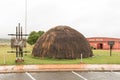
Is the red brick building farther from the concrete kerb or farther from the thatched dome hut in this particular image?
the concrete kerb

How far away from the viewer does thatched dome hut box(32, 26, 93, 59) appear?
29.7 metres

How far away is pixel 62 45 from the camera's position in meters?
29.8

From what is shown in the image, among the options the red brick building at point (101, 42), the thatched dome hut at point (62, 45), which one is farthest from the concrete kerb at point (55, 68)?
the red brick building at point (101, 42)

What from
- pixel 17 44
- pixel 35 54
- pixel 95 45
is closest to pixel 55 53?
pixel 35 54

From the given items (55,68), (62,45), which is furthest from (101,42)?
(55,68)

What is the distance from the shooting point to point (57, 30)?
105ft

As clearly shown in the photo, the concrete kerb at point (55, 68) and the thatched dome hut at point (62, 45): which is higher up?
the thatched dome hut at point (62, 45)

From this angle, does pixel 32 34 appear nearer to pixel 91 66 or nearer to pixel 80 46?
pixel 80 46

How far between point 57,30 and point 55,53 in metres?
3.47

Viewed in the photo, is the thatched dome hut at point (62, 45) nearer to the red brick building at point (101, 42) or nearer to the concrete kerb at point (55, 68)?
the concrete kerb at point (55, 68)

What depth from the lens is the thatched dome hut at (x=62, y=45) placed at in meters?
29.7

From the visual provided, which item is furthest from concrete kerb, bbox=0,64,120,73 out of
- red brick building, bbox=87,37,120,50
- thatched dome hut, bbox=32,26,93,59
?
red brick building, bbox=87,37,120,50

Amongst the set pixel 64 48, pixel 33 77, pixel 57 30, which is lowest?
pixel 33 77

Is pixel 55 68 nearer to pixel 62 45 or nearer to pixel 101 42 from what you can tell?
pixel 62 45
